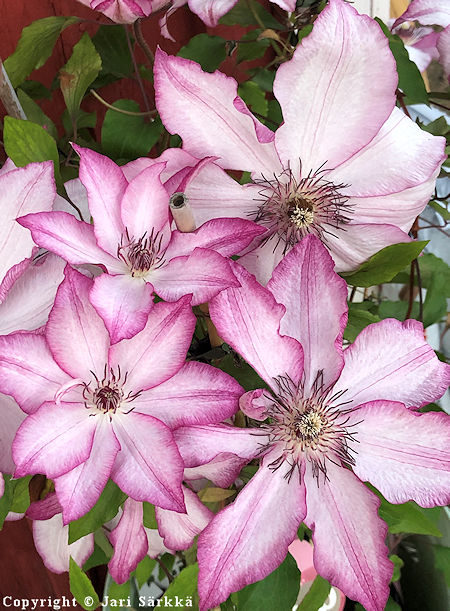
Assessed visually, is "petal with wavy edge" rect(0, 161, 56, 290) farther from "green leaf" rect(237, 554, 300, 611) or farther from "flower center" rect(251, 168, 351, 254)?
"green leaf" rect(237, 554, 300, 611)

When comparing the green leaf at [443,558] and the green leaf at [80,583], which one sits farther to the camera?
the green leaf at [443,558]

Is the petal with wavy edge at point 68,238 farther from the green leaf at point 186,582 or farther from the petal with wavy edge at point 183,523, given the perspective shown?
the green leaf at point 186,582

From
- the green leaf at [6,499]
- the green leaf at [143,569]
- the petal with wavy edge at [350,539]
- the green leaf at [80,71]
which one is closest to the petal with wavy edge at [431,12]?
the green leaf at [80,71]

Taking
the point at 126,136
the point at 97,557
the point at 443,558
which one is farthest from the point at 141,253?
the point at 443,558

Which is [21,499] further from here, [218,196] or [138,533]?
[218,196]

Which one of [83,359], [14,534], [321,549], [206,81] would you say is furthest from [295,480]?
[14,534]

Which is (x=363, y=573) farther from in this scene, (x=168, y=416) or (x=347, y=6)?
(x=347, y=6)
